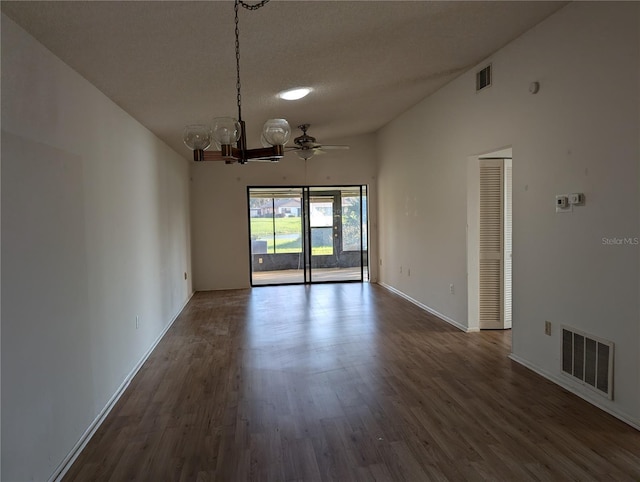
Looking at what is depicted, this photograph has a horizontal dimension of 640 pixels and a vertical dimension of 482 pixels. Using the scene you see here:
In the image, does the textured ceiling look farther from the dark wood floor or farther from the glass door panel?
the glass door panel

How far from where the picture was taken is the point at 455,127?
5.16 metres

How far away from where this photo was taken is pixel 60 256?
254cm

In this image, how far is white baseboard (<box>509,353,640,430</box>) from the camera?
2795 millimetres

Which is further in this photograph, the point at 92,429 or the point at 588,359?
the point at 588,359

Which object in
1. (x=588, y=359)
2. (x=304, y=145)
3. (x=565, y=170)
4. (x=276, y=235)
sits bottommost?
(x=588, y=359)

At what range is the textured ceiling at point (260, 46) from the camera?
2373mm

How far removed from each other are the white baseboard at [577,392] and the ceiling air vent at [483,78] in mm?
2695

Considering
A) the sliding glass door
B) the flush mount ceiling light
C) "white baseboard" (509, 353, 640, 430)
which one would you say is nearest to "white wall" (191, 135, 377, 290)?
the sliding glass door

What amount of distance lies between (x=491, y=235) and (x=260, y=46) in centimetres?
335

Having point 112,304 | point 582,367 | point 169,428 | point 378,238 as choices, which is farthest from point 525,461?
point 378,238

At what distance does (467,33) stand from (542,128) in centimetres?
100

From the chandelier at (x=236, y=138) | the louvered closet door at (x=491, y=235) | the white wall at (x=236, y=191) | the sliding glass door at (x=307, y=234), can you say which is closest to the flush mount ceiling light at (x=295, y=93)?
the chandelier at (x=236, y=138)

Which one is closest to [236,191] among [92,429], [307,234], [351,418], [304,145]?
[307,234]

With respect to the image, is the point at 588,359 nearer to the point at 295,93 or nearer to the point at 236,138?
the point at 236,138
